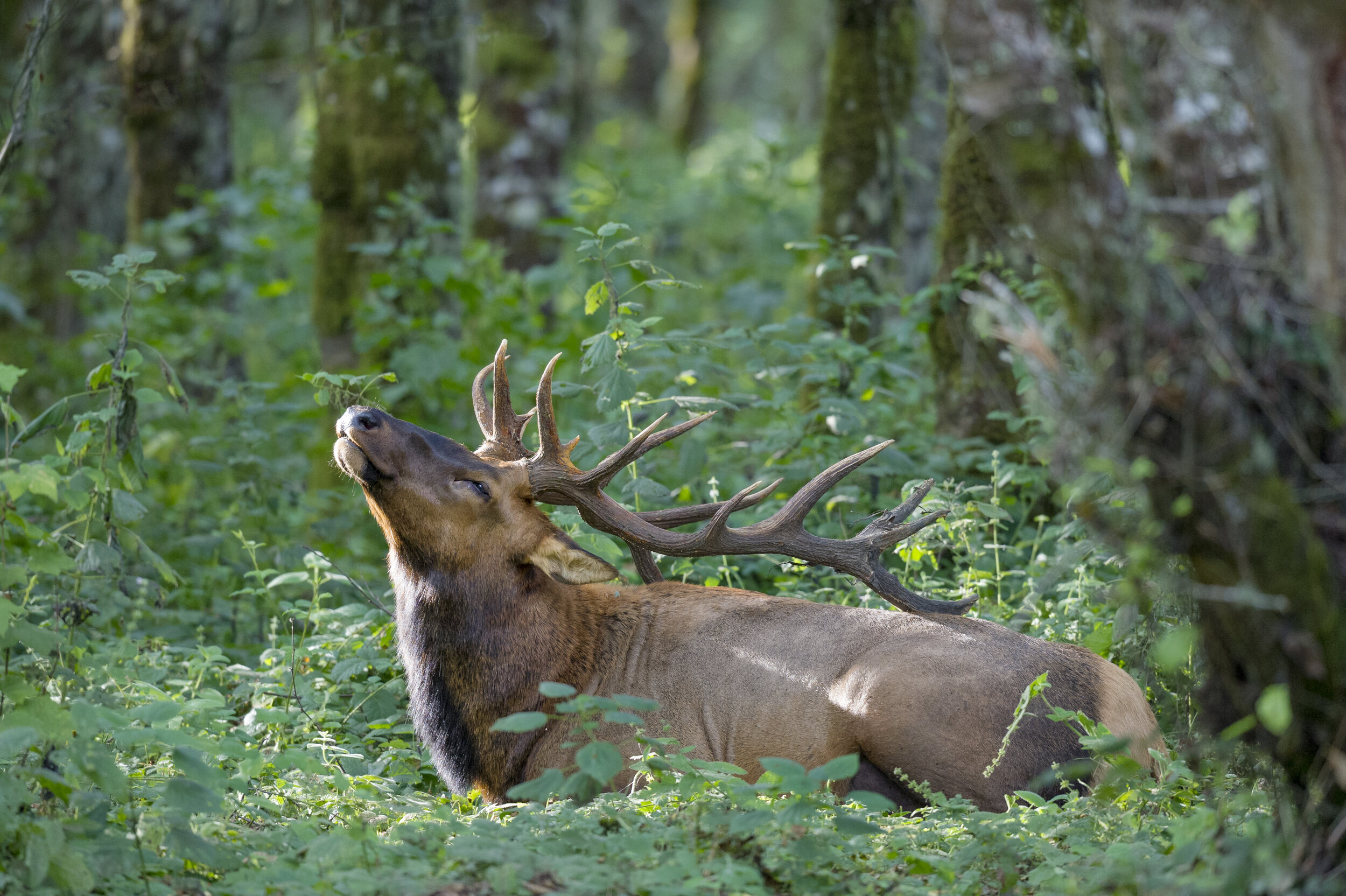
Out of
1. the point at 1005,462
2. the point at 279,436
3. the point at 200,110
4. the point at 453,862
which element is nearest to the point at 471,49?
the point at 200,110

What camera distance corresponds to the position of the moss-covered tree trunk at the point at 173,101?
10.0m

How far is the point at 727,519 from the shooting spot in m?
5.25

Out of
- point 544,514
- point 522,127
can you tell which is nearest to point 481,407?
point 544,514

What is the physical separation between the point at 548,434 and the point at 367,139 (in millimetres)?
4163

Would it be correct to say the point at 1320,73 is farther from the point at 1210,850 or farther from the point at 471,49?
the point at 471,49

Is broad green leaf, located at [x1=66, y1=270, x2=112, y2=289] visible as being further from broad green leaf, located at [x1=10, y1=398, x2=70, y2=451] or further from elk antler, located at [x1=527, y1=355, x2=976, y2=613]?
elk antler, located at [x1=527, y1=355, x2=976, y2=613]

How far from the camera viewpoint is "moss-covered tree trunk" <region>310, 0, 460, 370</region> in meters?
8.43

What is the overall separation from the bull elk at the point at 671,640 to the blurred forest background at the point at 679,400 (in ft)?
0.78

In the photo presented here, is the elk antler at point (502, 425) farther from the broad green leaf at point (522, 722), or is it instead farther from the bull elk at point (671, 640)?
the broad green leaf at point (522, 722)

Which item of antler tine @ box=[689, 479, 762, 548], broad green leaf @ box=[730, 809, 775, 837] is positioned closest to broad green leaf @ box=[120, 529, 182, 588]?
antler tine @ box=[689, 479, 762, 548]

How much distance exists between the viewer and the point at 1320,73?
2562 millimetres

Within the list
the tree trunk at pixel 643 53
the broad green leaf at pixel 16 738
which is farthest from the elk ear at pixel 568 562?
the tree trunk at pixel 643 53

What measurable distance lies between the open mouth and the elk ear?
29.4 inches

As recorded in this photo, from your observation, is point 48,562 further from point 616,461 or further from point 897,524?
point 897,524
